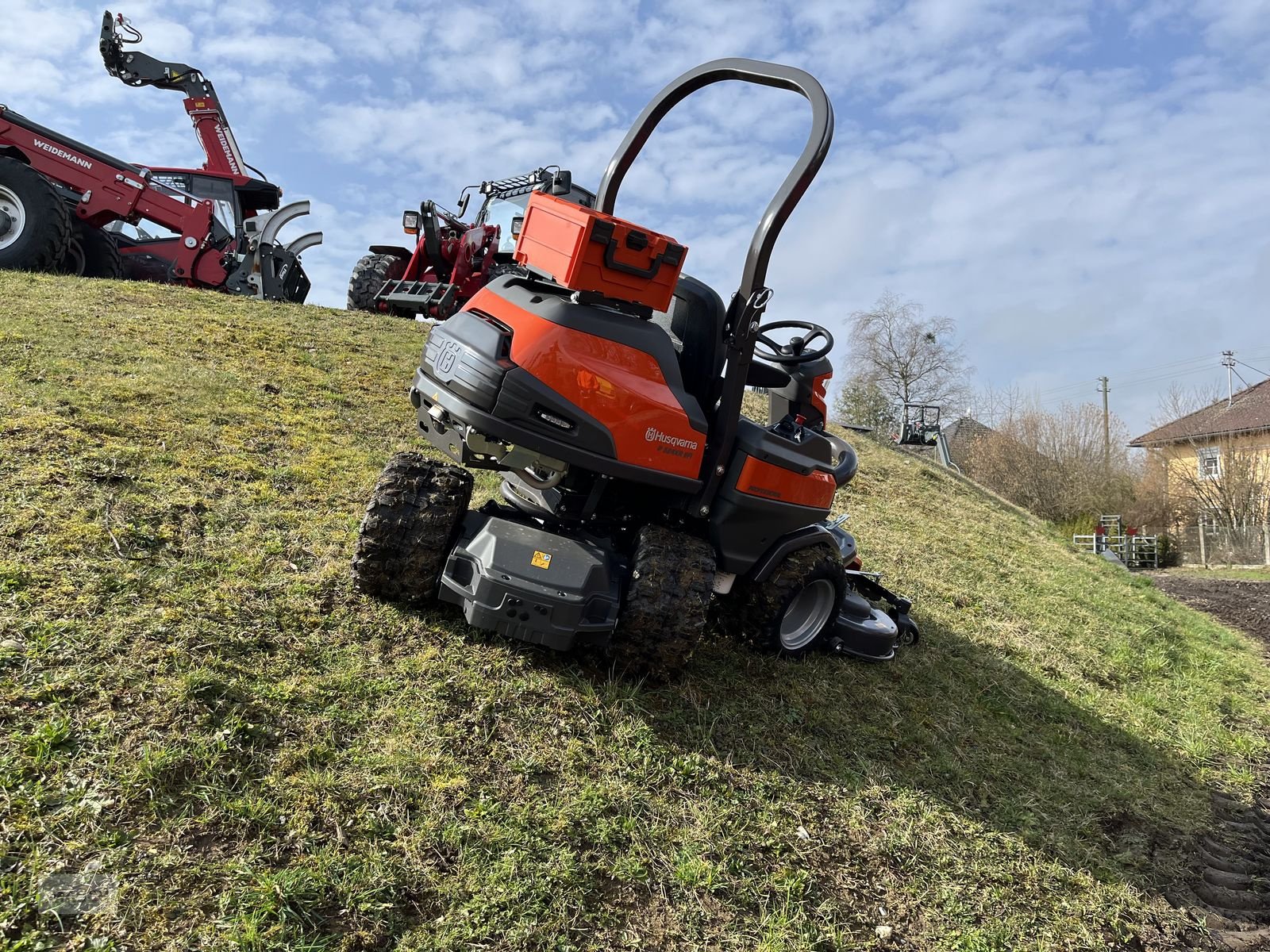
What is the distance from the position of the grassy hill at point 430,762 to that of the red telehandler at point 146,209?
4608mm

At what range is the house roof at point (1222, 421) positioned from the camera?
29906 mm

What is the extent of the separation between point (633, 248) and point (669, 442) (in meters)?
0.75

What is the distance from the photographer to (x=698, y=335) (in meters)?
3.65

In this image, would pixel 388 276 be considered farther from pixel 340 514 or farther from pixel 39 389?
pixel 340 514

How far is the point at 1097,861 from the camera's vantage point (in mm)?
3479

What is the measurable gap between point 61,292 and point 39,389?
11.4 feet

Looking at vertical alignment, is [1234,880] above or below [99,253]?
below

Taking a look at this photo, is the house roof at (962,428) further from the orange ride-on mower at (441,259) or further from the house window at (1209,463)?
the orange ride-on mower at (441,259)

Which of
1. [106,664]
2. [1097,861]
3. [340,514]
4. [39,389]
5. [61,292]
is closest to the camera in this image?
[106,664]

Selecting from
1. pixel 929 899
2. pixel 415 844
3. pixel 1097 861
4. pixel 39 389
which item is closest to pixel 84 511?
pixel 39 389

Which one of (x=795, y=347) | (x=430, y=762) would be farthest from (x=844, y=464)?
(x=430, y=762)

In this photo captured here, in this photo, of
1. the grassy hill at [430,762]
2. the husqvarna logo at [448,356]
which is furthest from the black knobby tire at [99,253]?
the husqvarna logo at [448,356]

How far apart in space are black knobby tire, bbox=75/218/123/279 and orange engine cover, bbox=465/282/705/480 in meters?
9.54

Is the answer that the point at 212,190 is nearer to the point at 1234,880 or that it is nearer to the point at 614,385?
the point at 614,385
